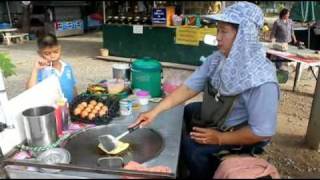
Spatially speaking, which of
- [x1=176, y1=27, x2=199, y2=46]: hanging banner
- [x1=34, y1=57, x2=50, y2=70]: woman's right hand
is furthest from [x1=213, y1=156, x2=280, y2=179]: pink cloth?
[x1=176, y1=27, x2=199, y2=46]: hanging banner

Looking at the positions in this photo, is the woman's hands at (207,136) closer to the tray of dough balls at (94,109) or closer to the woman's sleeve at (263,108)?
the woman's sleeve at (263,108)

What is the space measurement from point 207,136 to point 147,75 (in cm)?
101

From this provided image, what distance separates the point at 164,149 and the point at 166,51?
6202mm

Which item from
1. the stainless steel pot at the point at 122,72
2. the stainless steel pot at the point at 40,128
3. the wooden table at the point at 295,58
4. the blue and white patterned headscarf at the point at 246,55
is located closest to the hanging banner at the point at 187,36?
the wooden table at the point at 295,58

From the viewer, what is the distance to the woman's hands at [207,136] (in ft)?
6.14

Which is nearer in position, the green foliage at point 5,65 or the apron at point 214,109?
the apron at point 214,109

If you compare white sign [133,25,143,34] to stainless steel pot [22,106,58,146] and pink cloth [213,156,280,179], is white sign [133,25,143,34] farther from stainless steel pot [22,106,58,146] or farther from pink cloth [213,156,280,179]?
pink cloth [213,156,280,179]

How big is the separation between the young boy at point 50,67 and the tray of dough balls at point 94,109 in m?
0.23

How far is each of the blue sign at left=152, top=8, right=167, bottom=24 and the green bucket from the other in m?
4.92

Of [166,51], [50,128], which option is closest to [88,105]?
[50,128]

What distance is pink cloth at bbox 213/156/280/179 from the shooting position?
1.43m

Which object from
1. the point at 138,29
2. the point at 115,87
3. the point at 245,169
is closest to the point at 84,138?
the point at 115,87

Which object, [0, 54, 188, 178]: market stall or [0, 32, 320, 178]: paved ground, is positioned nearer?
[0, 54, 188, 178]: market stall

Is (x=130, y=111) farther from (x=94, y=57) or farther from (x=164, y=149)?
(x=94, y=57)
